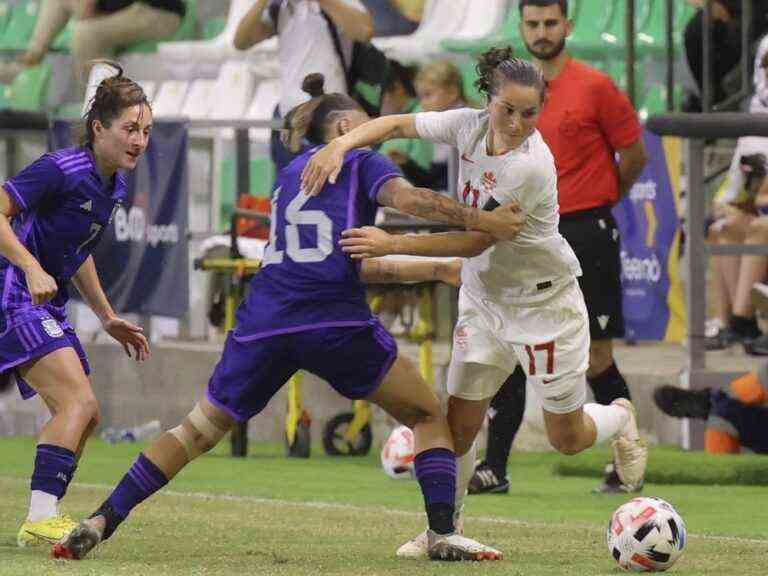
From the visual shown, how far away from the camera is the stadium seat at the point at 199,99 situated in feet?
62.1

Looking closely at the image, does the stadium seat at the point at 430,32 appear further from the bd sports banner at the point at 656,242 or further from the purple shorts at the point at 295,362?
the purple shorts at the point at 295,362

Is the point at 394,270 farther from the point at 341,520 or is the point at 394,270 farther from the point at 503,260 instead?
the point at 341,520

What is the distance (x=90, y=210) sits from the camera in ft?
24.0

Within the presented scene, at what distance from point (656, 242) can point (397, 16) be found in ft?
22.4

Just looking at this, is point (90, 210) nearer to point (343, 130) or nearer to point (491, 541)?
point (343, 130)

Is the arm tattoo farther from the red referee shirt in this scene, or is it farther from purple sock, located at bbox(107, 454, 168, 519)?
the red referee shirt

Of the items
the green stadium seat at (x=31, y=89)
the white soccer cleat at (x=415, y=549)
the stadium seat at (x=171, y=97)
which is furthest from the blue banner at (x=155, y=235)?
the green stadium seat at (x=31, y=89)

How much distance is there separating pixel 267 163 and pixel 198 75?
620cm

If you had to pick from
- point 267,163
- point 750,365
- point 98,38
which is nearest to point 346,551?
point 750,365

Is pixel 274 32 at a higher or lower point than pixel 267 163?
higher

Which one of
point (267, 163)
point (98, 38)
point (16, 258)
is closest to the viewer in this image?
point (16, 258)

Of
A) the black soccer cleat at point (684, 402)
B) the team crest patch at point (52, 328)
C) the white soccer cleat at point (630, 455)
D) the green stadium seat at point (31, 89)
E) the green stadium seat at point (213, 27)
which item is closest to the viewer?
the team crest patch at point (52, 328)

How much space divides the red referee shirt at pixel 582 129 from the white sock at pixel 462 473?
7.04 feet

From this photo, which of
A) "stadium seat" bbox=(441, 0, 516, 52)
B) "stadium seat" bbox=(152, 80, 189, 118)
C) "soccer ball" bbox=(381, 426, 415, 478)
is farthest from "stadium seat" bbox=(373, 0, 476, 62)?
"soccer ball" bbox=(381, 426, 415, 478)
